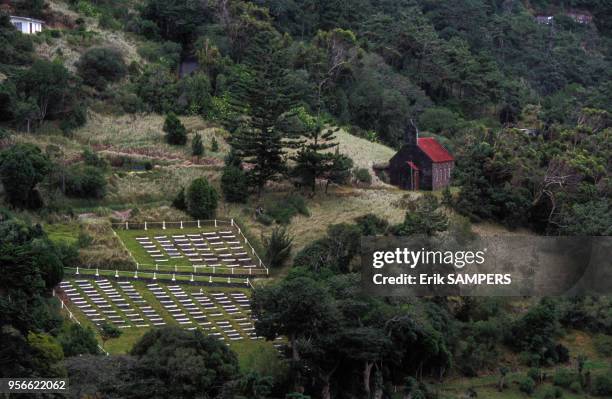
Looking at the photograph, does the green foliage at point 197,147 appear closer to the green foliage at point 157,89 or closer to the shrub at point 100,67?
the green foliage at point 157,89

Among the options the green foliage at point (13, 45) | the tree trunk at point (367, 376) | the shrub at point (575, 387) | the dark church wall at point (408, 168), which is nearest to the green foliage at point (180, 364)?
the tree trunk at point (367, 376)

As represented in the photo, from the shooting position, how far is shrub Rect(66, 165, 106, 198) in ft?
164

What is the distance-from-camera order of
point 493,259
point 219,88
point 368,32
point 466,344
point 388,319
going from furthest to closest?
point 368,32 → point 219,88 → point 493,259 → point 466,344 → point 388,319

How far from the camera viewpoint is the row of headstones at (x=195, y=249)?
4816 centimetres

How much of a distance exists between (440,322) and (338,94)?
24.1m

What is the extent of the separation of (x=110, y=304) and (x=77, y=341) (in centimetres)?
501

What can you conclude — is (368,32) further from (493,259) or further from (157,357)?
(157,357)

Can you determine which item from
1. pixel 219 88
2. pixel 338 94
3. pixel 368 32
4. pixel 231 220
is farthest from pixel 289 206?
pixel 368 32

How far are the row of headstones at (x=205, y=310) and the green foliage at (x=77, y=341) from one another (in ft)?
13.6

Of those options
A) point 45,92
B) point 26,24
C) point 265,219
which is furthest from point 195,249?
point 26,24

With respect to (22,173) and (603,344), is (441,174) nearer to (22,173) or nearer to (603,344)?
(603,344)

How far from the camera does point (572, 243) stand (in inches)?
2056

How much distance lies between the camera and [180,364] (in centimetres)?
3769

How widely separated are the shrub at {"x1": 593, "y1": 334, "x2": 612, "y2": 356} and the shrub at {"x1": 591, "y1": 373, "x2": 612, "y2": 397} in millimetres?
2571
